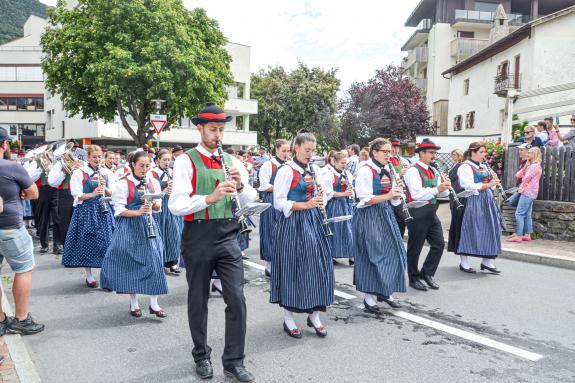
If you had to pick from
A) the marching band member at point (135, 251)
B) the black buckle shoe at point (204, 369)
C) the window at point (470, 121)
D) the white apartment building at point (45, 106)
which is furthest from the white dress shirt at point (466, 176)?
the white apartment building at point (45, 106)

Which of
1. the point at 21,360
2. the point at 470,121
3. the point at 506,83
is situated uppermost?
the point at 506,83

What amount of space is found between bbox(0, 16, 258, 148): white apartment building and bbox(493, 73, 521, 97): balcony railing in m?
22.1

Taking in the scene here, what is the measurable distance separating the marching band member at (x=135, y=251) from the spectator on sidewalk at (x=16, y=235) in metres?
0.91

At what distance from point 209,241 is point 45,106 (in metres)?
57.6

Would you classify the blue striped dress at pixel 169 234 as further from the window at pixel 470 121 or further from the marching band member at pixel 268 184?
the window at pixel 470 121

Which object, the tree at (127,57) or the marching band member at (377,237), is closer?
the marching band member at (377,237)

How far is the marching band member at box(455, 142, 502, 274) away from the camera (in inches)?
309

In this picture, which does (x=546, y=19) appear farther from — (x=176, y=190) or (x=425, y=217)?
(x=176, y=190)

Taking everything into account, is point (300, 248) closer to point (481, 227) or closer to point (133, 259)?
point (133, 259)

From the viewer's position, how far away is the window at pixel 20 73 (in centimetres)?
5638

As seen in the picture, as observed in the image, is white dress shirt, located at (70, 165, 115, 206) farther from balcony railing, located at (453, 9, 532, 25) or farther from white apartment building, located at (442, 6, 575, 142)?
balcony railing, located at (453, 9, 532, 25)

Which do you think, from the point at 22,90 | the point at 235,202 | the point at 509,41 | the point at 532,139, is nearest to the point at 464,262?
the point at 235,202

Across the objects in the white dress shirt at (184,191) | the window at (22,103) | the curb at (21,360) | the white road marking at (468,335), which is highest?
the window at (22,103)

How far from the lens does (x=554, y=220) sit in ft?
36.2
